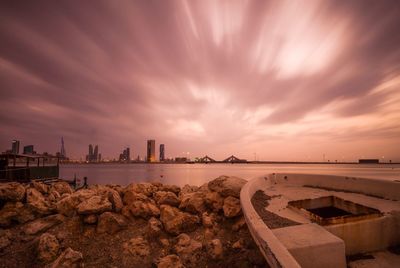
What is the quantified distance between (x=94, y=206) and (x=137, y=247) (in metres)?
2.25

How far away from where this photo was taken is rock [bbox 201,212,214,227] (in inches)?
264

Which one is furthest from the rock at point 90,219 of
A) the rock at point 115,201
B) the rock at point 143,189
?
the rock at point 143,189

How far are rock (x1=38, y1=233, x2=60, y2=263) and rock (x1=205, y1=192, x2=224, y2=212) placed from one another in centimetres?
461

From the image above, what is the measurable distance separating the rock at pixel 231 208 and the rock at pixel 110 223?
328 centimetres

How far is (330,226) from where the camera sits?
168 inches

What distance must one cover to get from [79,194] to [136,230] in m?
3.01

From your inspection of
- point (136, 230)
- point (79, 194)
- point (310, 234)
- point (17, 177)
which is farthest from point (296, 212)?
point (17, 177)

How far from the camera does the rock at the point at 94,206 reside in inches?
273

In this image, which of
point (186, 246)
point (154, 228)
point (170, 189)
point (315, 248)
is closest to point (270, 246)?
point (315, 248)

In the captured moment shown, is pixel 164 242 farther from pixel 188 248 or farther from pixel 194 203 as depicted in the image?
pixel 194 203

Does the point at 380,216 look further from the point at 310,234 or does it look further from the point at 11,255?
the point at 11,255

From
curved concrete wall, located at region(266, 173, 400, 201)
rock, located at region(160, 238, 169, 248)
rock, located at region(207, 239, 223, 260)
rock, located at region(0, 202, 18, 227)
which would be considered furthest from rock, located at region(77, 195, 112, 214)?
curved concrete wall, located at region(266, 173, 400, 201)

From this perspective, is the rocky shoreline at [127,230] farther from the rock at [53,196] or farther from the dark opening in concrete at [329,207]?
the dark opening in concrete at [329,207]

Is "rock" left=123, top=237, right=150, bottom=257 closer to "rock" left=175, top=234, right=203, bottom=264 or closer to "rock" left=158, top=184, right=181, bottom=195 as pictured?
"rock" left=175, top=234, right=203, bottom=264
